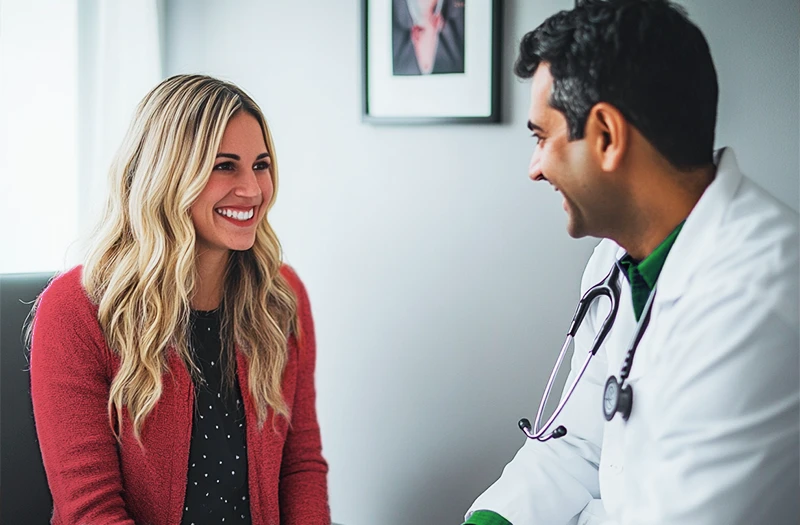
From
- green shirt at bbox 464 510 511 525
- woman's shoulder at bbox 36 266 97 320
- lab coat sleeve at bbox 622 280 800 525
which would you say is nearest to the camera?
lab coat sleeve at bbox 622 280 800 525

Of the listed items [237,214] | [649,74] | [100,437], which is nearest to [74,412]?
[100,437]

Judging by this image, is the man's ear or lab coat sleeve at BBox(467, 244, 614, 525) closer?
the man's ear

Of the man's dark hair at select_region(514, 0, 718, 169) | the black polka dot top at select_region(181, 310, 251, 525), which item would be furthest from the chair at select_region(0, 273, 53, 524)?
the man's dark hair at select_region(514, 0, 718, 169)

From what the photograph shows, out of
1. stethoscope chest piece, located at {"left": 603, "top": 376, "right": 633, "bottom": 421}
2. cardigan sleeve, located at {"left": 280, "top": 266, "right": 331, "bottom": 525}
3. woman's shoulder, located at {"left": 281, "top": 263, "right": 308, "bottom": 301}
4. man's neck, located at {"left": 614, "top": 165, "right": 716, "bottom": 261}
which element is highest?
man's neck, located at {"left": 614, "top": 165, "right": 716, "bottom": 261}

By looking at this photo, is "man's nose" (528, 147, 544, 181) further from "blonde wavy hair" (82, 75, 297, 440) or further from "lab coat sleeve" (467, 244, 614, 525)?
"blonde wavy hair" (82, 75, 297, 440)

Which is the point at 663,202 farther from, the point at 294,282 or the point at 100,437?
the point at 100,437

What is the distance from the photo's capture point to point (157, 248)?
1.53m

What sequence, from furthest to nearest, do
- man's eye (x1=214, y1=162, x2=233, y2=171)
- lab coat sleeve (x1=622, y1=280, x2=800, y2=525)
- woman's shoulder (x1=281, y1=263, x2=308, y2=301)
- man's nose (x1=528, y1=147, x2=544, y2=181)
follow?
1. woman's shoulder (x1=281, y1=263, x2=308, y2=301)
2. man's eye (x1=214, y1=162, x2=233, y2=171)
3. man's nose (x1=528, y1=147, x2=544, y2=181)
4. lab coat sleeve (x1=622, y1=280, x2=800, y2=525)

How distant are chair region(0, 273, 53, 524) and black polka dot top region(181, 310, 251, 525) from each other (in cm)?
30

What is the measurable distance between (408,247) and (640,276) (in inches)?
30.8

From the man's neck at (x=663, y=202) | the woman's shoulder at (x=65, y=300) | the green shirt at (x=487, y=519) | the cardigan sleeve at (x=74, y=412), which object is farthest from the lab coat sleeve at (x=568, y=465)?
the woman's shoulder at (x=65, y=300)

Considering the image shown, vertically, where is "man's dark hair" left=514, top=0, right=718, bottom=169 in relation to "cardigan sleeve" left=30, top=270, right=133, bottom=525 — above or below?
above

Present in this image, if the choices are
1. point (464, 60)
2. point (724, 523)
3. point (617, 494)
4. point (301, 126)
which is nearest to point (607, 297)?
point (617, 494)

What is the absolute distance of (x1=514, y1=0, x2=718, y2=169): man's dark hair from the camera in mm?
1094
